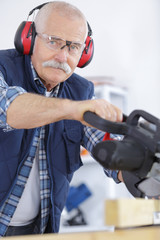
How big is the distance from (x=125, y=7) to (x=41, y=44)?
6.94ft

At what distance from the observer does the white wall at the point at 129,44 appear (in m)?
3.16

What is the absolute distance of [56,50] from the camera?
1.38 metres

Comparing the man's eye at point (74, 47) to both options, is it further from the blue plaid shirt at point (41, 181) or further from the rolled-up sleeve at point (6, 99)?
the rolled-up sleeve at point (6, 99)

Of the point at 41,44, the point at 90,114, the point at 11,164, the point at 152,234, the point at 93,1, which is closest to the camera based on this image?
the point at 152,234

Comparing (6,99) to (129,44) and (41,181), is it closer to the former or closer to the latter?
(41,181)

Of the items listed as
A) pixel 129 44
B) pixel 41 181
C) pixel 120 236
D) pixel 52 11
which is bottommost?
pixel 41 181

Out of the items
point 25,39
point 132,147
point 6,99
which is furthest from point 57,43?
point 132,147

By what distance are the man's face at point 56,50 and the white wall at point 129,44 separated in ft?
5.97

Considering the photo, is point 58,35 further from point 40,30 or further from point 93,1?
point 93,1

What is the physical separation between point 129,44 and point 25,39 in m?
2.05

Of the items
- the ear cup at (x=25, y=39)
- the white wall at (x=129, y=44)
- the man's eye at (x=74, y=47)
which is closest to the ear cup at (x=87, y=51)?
the man's eye at (x=74, y=47)

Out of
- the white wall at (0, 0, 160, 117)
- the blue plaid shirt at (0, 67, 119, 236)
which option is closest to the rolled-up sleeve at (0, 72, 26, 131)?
the blue plaid shirt at (0, 67, 119, 236)

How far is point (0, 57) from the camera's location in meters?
1.34

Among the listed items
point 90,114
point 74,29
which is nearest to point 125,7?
point 74,29
